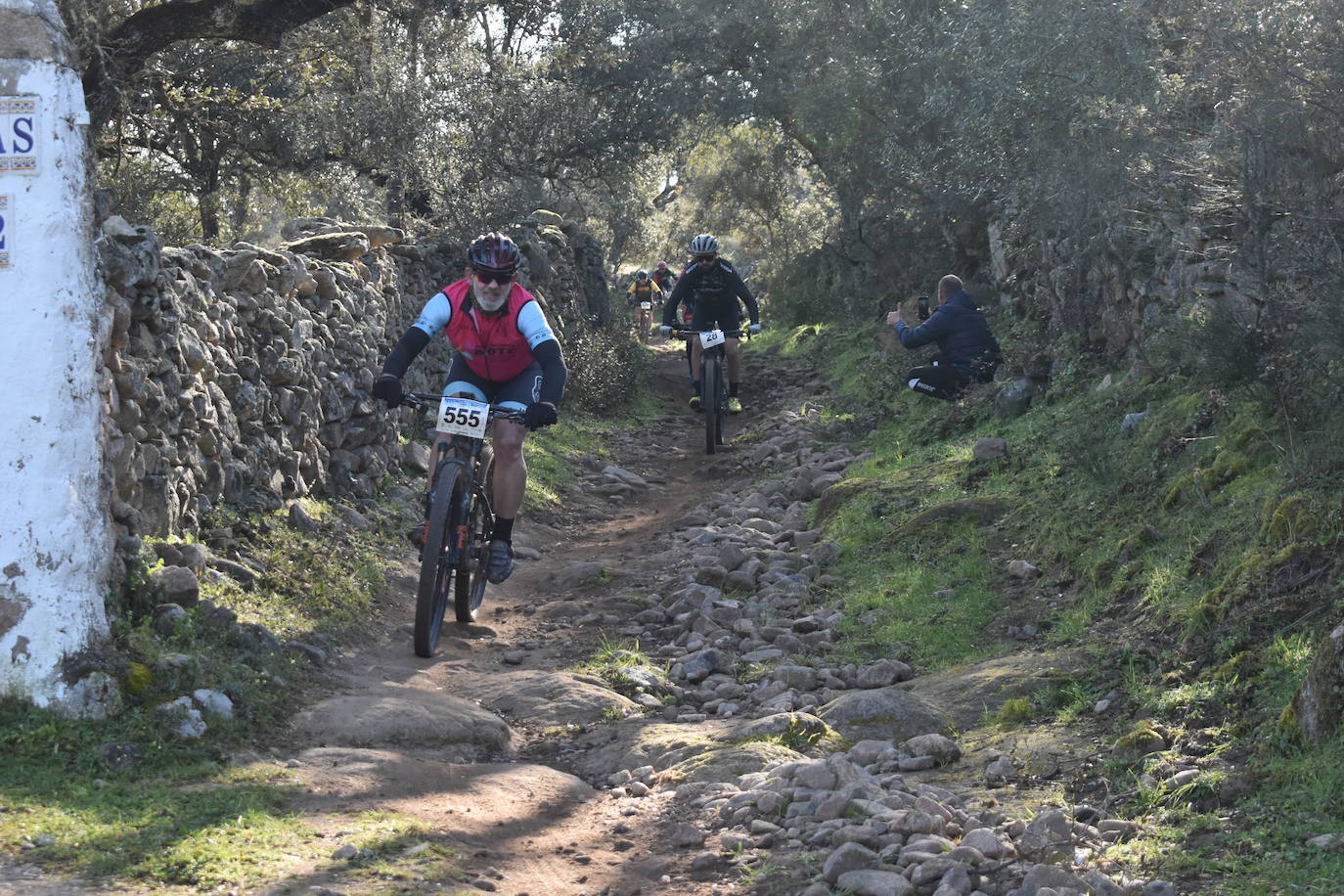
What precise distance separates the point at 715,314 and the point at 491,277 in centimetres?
641

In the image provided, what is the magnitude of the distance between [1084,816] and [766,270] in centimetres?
2621

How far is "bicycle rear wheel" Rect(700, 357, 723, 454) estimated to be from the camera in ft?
42.2

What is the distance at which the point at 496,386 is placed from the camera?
7488mm

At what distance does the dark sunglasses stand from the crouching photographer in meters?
5.34

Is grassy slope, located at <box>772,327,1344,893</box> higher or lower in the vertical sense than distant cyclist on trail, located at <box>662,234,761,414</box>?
lower

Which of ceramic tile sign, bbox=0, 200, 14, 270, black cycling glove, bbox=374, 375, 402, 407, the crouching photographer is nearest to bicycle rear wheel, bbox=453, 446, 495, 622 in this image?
black cycling glove, bbox=374, 375, 402, 407

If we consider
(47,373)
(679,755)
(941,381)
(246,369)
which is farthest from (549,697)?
(941,381)

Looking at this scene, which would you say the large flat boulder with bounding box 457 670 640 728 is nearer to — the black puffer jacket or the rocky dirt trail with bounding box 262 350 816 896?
the rocky dirt trail with bounding box 262 350 816 896

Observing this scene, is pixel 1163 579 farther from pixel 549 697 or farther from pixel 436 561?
pixel 436 561

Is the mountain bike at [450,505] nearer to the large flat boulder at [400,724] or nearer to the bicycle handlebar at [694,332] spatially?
the large flat boulder at [400,724]

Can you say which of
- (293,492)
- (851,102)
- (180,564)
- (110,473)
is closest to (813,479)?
(293,492)

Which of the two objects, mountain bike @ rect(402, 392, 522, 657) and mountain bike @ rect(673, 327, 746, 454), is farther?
mountain bike @ rect(673, 327, 746, 454)

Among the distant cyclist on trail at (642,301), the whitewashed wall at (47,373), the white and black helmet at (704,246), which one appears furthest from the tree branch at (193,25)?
the distant cyclist on trail at (642,301)

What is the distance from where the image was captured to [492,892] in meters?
3.96
